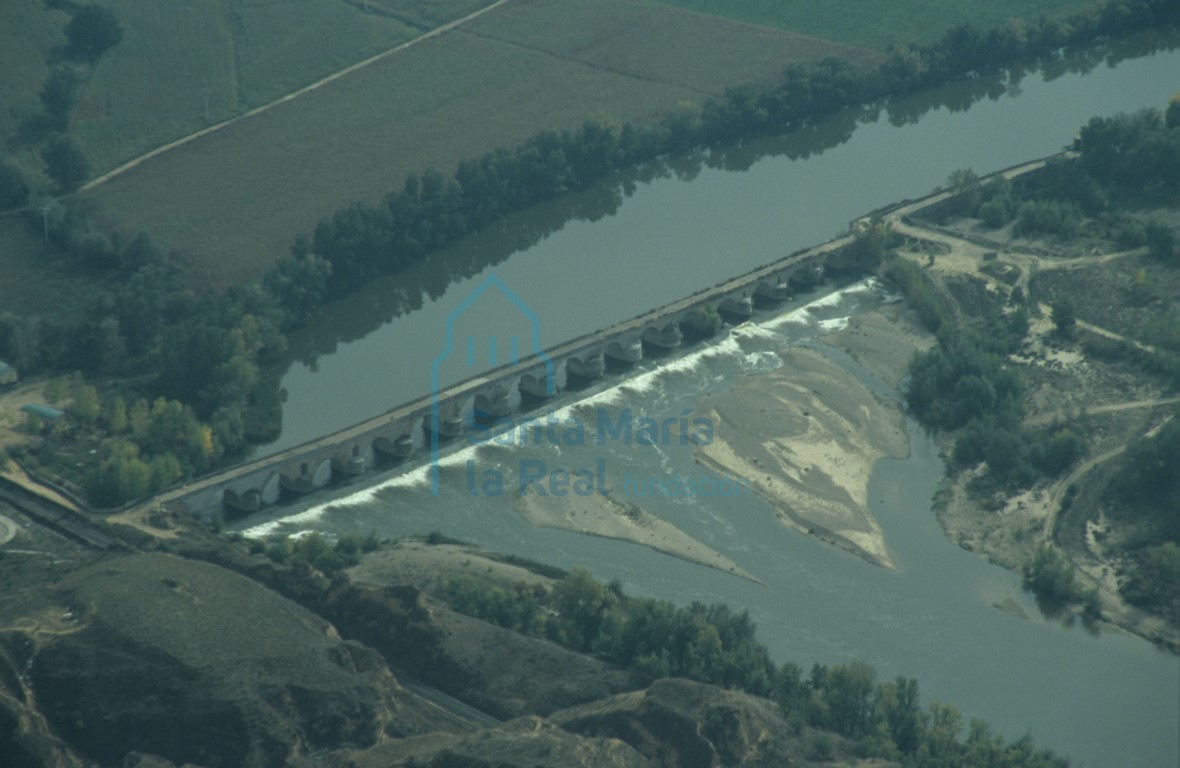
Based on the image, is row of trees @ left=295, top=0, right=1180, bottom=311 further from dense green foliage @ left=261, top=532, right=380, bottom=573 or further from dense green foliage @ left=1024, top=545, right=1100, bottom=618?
dense green foliage @ left=1024, top=545, right=1100, bottom=618

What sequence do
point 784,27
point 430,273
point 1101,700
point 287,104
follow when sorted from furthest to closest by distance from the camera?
point 784,27 → point 287,104 → point 430,273 → point 1101,700

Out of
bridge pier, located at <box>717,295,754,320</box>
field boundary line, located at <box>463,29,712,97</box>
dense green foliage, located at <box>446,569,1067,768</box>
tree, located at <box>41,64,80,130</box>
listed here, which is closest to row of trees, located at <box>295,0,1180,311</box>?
field boundary line, located at <box>463,29,712,97</box>

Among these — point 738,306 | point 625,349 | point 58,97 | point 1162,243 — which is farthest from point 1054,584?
point 58,97

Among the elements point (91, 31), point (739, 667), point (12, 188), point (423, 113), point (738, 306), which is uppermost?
point (91, 31)

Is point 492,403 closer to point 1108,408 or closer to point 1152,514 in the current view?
point 1108,408

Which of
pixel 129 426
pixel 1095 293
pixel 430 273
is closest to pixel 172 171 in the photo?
pixel 430 273

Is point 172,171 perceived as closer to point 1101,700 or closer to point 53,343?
point 53,343
